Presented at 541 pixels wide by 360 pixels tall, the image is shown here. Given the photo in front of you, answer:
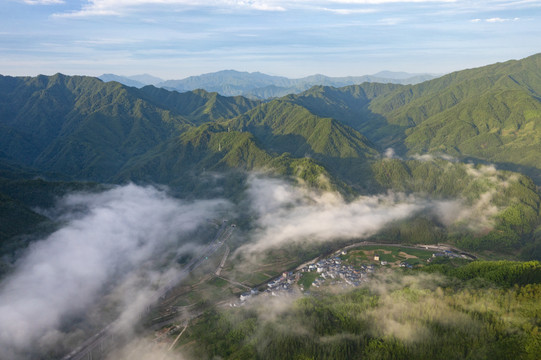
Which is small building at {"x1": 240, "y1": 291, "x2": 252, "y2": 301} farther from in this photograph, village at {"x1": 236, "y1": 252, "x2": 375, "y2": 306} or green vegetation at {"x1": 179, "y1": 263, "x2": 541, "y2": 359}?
green vegetation at {"x1": 179, "y1": 263, "x2": 541, "y2": 359}

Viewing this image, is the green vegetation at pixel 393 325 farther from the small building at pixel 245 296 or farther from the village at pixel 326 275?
the village at pixel 326 275

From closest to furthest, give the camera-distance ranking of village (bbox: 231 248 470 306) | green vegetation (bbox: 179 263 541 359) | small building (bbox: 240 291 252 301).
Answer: green vegetation (bbox: 179 263 541 359) → small building (bbox: 240 291 252 301) → village (bbox: 231 248 470 306)

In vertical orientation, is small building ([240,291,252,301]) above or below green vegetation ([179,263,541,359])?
below

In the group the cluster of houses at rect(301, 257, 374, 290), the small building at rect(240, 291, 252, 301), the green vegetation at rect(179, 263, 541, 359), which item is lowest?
the small building at rect(240, 291, 252, 301)

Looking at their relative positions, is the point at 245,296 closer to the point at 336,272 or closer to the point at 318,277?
the point at 318,277

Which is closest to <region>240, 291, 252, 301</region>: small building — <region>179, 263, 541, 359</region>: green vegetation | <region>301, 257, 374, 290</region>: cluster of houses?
<region>179, 263, 541, 359</region>: green vegetation

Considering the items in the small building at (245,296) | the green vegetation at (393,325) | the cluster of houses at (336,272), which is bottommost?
the small building at (245,296)

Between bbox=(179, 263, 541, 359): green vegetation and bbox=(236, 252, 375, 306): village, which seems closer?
bbox=(179, 263, 541, 359): green vegetation

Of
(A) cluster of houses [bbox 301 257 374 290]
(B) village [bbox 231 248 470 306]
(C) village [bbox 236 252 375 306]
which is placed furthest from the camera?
(A) cluster of houses [bbox 301 257 374 290]

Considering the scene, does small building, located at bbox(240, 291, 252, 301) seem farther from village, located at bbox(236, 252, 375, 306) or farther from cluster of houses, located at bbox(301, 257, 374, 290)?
cluster of houses, located at bbox(301, 257, 374, 290)

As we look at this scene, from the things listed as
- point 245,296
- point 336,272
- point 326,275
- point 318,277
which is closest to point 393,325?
point 326,275

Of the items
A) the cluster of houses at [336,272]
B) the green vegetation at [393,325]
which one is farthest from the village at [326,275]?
the green vegetation at [393,325]
